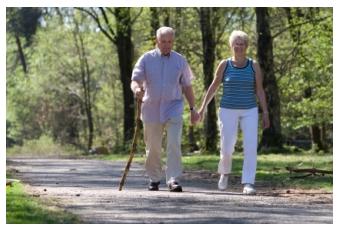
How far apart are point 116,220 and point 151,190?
3.68 metres

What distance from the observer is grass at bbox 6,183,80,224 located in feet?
29.5

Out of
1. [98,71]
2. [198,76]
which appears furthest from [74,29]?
[198,76]

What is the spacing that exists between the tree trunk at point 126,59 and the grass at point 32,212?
23578mm

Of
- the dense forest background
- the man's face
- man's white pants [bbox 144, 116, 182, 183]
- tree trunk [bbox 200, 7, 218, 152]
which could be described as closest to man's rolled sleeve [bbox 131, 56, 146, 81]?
the man's face

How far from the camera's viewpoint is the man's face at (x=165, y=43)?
12.4 meters

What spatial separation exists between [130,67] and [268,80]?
1079 cm

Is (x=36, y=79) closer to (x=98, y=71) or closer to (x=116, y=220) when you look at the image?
(x=98, y=71)

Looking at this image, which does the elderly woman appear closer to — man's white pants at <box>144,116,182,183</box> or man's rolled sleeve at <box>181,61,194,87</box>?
man's rolled sleeve at <box>181,61,194,87</box>

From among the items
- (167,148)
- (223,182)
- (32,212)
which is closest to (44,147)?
(223,182)

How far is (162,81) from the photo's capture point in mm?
12578

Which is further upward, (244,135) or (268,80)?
(268,80)

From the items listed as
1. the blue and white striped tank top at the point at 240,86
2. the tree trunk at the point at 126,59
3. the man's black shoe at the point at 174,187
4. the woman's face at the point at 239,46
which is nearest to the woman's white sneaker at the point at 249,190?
the man's black shoe at the point at 174,187

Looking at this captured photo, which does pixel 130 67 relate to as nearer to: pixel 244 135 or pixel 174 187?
pixel 244 135
